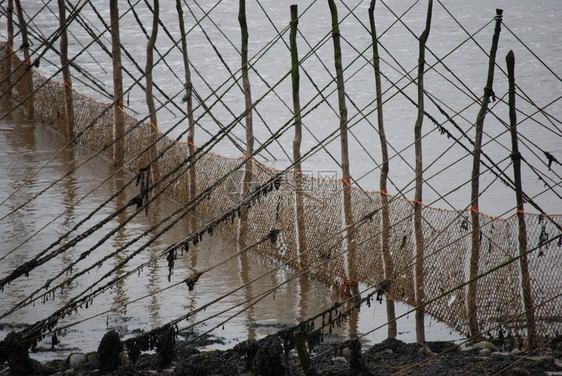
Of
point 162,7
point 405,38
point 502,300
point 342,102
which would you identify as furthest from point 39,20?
point 502,300

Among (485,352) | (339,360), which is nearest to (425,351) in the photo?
(485,352)

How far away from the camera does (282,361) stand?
603cm

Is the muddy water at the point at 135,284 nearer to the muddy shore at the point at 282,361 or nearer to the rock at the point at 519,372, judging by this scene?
the muddy shore at the point at 282,361

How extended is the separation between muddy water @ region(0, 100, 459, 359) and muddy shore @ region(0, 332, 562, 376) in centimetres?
38

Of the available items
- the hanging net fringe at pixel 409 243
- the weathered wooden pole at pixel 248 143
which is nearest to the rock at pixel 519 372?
the hanging net fringe at pixel 409 243

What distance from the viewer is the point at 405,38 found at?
80.3 feet

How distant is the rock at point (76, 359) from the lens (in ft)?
20.6

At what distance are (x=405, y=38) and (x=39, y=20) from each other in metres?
10.5

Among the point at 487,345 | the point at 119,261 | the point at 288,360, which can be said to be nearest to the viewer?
the point at 288,360

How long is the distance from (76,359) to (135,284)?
204 centimetres

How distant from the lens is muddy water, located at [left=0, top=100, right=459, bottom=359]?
24.6 ft

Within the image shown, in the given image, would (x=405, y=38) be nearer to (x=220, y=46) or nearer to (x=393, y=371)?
(x=220, y=46)

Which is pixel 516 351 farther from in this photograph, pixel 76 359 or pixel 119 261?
pixel 119 261

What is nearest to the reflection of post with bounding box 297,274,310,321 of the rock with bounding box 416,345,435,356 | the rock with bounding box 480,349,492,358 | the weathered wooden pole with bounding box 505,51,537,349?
the rock with bounding box 416,345,435,356
